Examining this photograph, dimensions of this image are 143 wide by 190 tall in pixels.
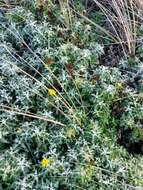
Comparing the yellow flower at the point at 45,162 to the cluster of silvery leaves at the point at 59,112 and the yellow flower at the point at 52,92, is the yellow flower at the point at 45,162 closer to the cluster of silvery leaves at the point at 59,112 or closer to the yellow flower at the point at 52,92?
the cluster of silvery leaves at the point at 59,112

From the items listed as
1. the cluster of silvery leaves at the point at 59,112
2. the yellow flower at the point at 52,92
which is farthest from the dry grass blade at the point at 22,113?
the yellow flower at the point at 52,92

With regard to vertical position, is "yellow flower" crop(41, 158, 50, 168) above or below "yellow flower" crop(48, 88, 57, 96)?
below

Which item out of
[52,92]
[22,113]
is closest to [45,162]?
[22,113]

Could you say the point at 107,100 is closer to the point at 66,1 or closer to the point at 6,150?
the point at 6,150

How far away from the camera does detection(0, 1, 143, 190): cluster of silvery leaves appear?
6.95 ft

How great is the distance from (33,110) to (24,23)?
777 mm

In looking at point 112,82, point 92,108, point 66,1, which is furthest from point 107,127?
point 66,1

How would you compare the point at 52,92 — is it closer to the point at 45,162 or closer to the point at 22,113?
the point at 22,113

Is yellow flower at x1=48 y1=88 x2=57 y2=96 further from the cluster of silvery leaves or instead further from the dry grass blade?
the dry grass blade

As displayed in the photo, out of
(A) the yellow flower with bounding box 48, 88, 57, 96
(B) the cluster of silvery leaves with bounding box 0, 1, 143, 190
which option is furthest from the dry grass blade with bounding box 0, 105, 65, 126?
(A) the yellow flower with bounding box 48, 88, 57, 96

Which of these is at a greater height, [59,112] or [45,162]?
[59,112]

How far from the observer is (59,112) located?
2357 millimetres

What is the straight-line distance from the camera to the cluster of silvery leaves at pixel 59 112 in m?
2.12

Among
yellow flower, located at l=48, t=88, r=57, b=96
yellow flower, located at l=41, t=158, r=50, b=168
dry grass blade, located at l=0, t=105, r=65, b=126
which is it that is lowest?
yellow flower, located at l=41, t=158, r=50, b=168
